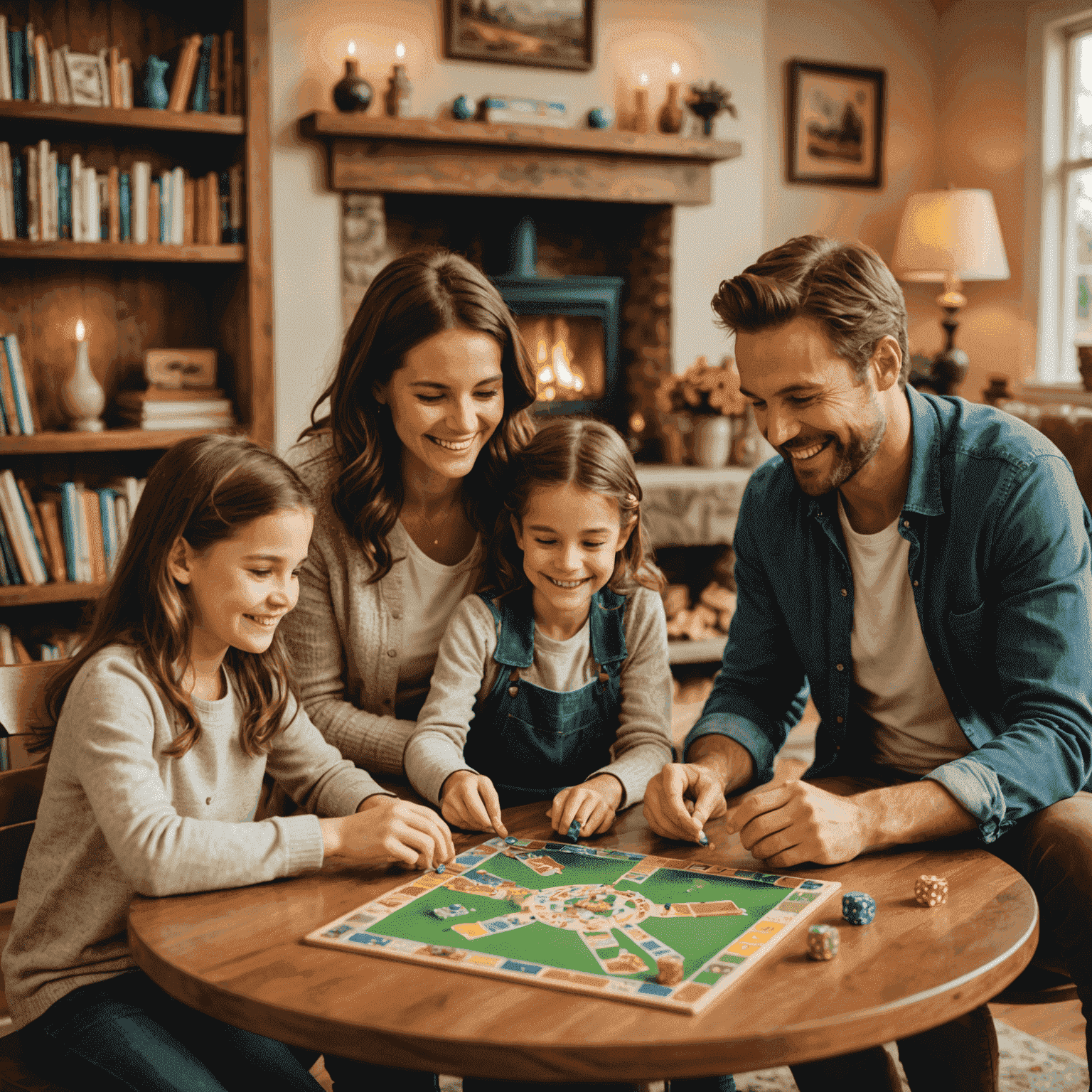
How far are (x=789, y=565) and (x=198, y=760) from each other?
899 mm

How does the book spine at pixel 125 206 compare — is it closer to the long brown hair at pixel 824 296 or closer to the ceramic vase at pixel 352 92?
the ceramic vase at pixel 352 92

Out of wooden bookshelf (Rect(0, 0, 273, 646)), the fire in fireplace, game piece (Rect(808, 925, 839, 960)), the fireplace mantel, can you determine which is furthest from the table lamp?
game piece (Rect(808, 925, 839, 960))

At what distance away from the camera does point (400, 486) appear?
1859 millimetres

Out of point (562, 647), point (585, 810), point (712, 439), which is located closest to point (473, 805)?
point (585, 810)

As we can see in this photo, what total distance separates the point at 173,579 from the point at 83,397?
2570 millimetres

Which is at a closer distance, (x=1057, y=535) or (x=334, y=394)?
(x=1057, y=535)

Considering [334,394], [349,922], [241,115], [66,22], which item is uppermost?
[66,22]

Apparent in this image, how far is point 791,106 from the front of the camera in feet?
16.8

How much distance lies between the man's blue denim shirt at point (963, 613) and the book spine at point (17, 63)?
9.22 ft

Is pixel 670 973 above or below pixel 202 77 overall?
below

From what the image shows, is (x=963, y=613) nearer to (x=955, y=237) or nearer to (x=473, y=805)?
(x=473, y=805)

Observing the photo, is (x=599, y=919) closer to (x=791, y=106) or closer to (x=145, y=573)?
(x=145, y=573)

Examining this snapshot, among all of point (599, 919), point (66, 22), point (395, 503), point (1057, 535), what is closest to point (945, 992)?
point (599, 919)

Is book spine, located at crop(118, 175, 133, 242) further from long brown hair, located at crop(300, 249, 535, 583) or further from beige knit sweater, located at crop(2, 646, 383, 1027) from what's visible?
beige knit sweater, located at crop(2, 646, 383, 1027)
